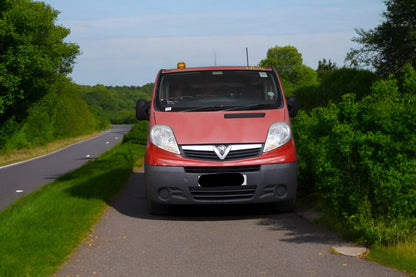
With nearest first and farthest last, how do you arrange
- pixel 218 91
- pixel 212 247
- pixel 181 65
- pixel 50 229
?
pixel 212 247, pixel 50 229, pixel 218 91, pixel 181 65

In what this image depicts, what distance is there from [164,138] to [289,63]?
101266 mm

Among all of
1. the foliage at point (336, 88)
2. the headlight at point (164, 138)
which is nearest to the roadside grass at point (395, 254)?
the headlight at point (164, 138)

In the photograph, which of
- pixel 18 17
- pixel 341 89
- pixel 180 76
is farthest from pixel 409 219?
pixel 18 17

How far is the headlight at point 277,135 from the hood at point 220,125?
7 cm

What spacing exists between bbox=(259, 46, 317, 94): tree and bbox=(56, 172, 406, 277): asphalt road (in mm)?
97138

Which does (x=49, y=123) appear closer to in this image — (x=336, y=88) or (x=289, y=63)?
(x=336, y=88)

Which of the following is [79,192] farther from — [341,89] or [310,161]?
[341,89]

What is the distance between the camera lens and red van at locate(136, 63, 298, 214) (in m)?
8.43

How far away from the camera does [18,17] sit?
3806cm

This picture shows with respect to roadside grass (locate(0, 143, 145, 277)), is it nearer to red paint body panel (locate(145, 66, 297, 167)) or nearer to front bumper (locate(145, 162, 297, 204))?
front bumper (locate(145, 162, 297, 204))

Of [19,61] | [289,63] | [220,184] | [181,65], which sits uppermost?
[289,63]

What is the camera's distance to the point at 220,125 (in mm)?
8695

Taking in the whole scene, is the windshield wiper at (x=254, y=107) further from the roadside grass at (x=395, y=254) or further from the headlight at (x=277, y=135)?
the roadside grass at (x=395, y=254)

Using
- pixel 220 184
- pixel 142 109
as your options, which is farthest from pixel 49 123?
pixel 220 184
